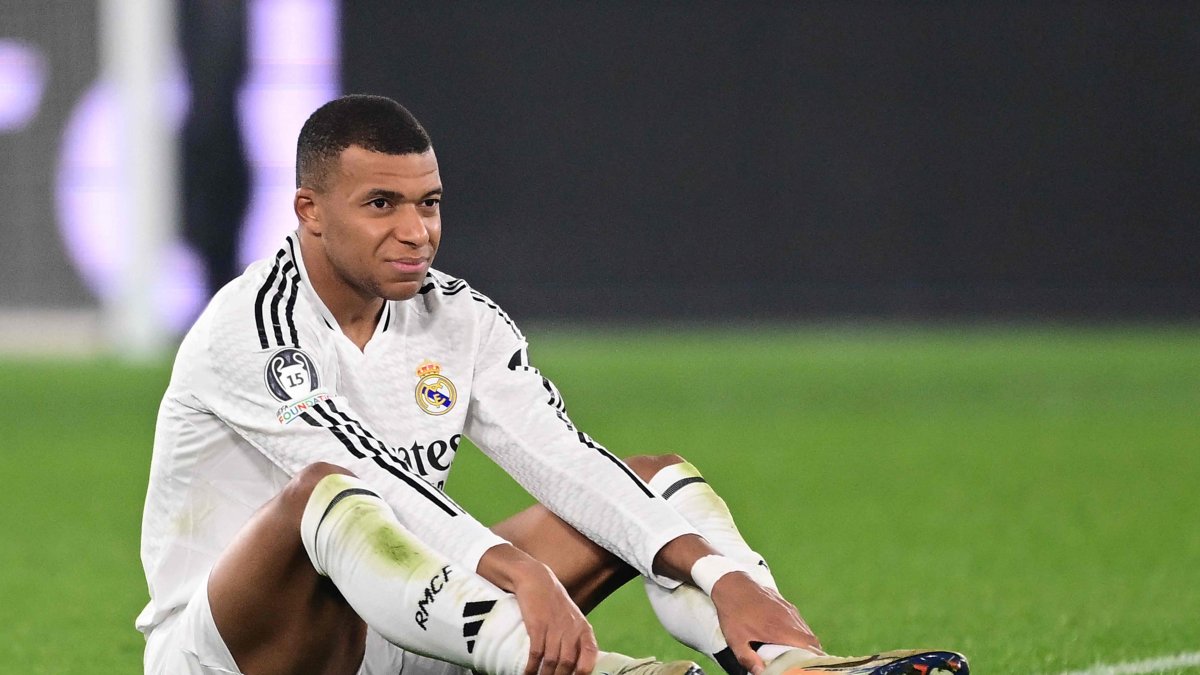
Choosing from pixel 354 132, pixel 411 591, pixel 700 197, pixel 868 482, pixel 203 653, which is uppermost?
pixel 354 132

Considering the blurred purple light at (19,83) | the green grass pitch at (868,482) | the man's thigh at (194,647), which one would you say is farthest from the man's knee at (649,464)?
the blurred purple light at (19,83)

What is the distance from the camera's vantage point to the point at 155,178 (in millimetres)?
12164

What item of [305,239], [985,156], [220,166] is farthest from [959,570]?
[985,156]

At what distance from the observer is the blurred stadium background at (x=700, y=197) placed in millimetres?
10617

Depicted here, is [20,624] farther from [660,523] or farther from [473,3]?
[473,3]

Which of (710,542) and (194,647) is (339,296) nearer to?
(194,647)

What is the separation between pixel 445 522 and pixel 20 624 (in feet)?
6.97

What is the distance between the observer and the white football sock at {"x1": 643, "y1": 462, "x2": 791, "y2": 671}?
2.92m

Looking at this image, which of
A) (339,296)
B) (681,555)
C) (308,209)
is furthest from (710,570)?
(308,209)

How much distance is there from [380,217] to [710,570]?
770mm

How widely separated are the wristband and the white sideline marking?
3.36 ft

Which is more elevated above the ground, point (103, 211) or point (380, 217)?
point (380, 217)

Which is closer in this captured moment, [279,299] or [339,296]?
[279,299]

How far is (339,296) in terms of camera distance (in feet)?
9.93
